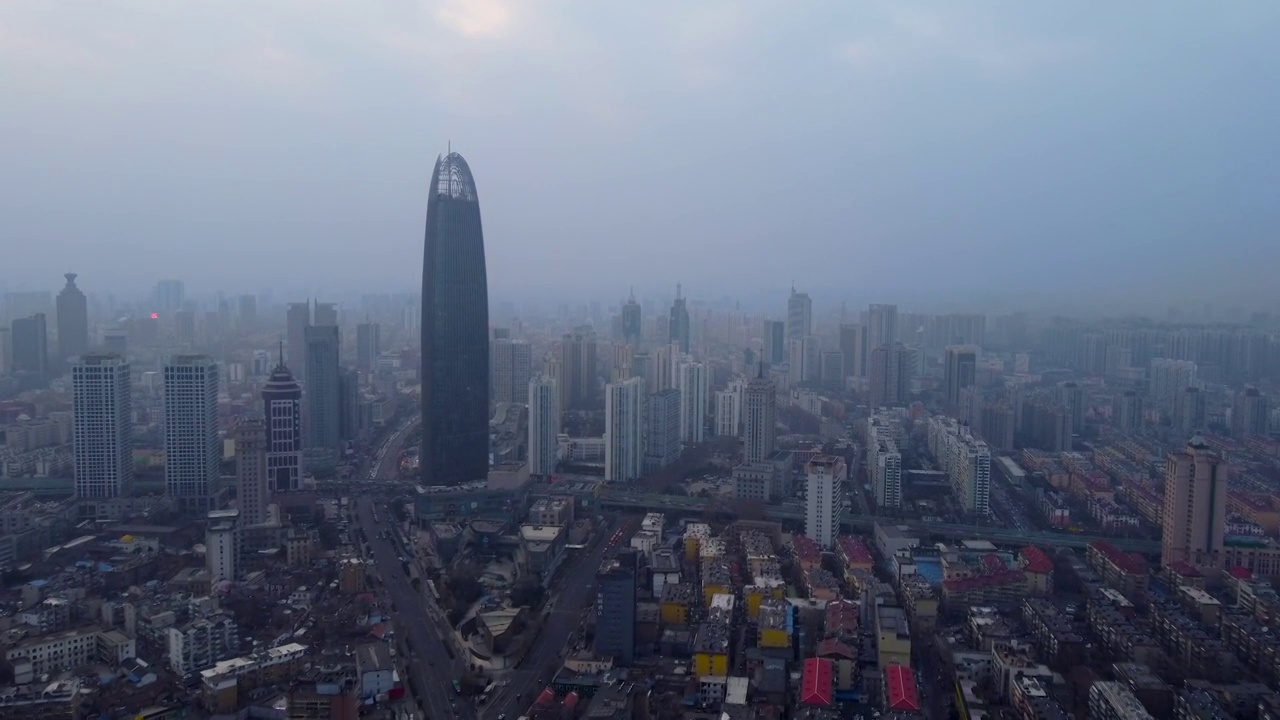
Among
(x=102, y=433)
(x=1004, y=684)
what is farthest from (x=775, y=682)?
(x=102, y=433)

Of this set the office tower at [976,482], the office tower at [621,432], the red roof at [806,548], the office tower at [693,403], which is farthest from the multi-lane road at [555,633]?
the office tower at [693,403]

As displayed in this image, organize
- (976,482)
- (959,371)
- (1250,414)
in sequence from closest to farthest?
(976,482)
(1250,414)
(959,371)

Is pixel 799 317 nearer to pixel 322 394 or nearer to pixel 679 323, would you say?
pixel 679 323

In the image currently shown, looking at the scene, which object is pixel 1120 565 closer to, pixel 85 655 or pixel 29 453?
pixel 85 655

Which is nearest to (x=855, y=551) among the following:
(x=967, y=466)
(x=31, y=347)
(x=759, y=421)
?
(x=967, y=466)

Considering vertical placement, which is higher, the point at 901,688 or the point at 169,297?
the point at 169,297

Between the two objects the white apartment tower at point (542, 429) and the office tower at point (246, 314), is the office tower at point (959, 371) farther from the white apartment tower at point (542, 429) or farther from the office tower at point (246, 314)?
the office tower at point (246, 314)
